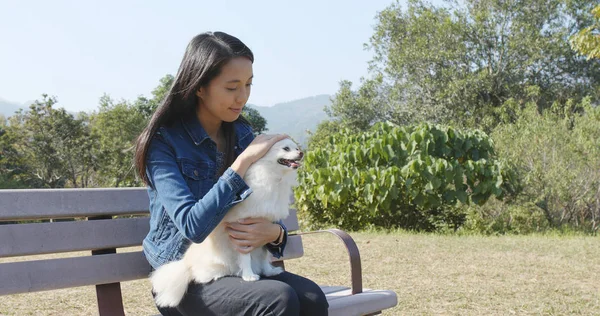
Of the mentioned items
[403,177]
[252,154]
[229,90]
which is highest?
[229,90]

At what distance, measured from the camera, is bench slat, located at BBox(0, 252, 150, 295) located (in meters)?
2.21

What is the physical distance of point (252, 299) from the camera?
80.0 inches

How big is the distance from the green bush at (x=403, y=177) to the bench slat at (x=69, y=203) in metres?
5.85

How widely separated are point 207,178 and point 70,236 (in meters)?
0.54

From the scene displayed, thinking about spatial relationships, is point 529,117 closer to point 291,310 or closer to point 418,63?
point 291,310

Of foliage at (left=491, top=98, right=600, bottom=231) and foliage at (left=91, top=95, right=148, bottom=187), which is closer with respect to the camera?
foliage at (left=491, top=98, right=600, bottom=231)

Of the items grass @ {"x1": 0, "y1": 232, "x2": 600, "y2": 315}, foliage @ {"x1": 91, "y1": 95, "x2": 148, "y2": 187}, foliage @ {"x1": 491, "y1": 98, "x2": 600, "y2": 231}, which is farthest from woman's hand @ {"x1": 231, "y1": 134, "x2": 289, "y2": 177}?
foliage @ {"x1": 91, "y1": 95, "x2": 148, "y2": 187}

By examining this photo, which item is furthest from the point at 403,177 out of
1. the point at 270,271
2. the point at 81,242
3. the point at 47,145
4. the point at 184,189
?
the point at 47,145

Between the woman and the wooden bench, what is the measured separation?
0.24 m

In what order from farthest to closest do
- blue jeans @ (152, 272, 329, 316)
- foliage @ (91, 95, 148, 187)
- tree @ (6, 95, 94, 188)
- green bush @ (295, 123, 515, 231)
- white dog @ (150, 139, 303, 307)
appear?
foliage @ (91, 95, 148, 187) < tree @ (6, 95, 94, 188) < green bush @ (295, 123, 515, 231) < white dog @ (150, 139, 303, 307) < blue jeans @ (152, 272, 329, 316)

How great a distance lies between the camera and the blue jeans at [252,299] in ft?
6.60

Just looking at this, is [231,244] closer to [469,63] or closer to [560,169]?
[560,169]

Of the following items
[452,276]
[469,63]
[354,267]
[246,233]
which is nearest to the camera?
[246,233]

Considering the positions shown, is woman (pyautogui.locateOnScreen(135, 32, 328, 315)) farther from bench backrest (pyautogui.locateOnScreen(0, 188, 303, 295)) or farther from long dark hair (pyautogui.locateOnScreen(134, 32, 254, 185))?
bench backrest (pyautogui.locateOnScreen(0, 188, 303, 295))
